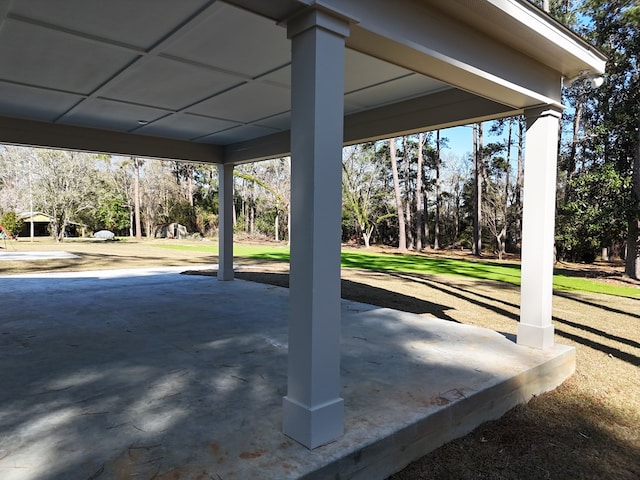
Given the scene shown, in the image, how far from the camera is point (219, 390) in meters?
3.17

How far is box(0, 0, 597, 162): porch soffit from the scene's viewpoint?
9.11 ft

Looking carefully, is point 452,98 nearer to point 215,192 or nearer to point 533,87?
point 533,87

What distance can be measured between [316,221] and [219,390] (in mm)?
1633

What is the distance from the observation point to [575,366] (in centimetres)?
440

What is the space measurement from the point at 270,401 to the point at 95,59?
10.5 feet

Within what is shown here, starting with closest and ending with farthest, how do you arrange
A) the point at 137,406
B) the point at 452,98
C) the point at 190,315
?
1. the point at 137,406
2. the point at 452,98
3. the point at 190,315

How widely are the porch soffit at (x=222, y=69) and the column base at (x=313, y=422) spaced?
216 cm

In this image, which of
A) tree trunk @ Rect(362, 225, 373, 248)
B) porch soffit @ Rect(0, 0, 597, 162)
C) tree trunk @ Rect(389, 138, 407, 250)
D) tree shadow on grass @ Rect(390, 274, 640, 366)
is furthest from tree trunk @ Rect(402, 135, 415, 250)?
porch soffit @ Rect(0, 0, 597, 162)

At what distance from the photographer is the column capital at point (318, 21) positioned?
7.47 ft

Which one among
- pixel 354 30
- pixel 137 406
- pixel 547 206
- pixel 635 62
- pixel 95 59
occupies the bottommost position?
pixel 137 406

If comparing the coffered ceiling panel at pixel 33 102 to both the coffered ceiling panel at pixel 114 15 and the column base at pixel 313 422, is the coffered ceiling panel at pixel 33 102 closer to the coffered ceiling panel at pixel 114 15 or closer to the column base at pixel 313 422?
the coffered ceiling panel at pixel 114 15

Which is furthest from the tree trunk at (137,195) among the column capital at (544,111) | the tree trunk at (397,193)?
the column capital at (544,111)

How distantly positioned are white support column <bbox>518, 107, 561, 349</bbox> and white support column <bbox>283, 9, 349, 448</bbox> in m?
2.50

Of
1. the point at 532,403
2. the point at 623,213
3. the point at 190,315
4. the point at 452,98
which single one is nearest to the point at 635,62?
the point at 623,213
